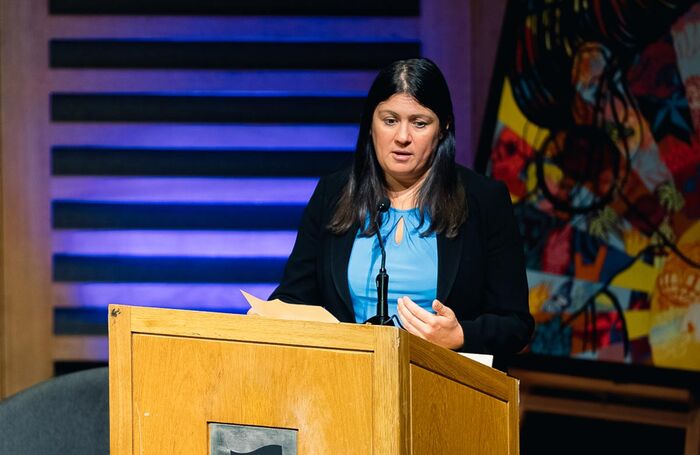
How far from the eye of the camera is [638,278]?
147 inches

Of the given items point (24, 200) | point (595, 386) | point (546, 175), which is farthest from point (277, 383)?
point (24, 200)

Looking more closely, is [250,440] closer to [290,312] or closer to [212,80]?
[290,312]

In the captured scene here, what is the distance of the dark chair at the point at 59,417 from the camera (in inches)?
91.3

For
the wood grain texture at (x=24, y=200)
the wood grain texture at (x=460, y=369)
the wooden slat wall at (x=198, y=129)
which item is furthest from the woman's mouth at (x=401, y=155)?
the wood grain texture at (x=24, y=200)

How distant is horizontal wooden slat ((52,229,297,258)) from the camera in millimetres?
4621

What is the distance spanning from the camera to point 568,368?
3.89 metres

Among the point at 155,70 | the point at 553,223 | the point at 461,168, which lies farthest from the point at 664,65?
the point at 155,70

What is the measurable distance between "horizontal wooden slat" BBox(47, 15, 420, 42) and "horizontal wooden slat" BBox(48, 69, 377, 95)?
14cm

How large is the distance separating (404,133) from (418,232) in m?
0.21

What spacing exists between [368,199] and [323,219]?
4.8 inches

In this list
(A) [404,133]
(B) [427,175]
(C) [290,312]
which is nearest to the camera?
(C) [290,312]

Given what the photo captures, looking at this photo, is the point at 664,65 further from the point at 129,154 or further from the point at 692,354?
the point at 129,154

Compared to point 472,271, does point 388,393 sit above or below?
below

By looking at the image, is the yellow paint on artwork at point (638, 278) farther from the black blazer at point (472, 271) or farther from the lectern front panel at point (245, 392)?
the lectern front panel at point (245, 392)
